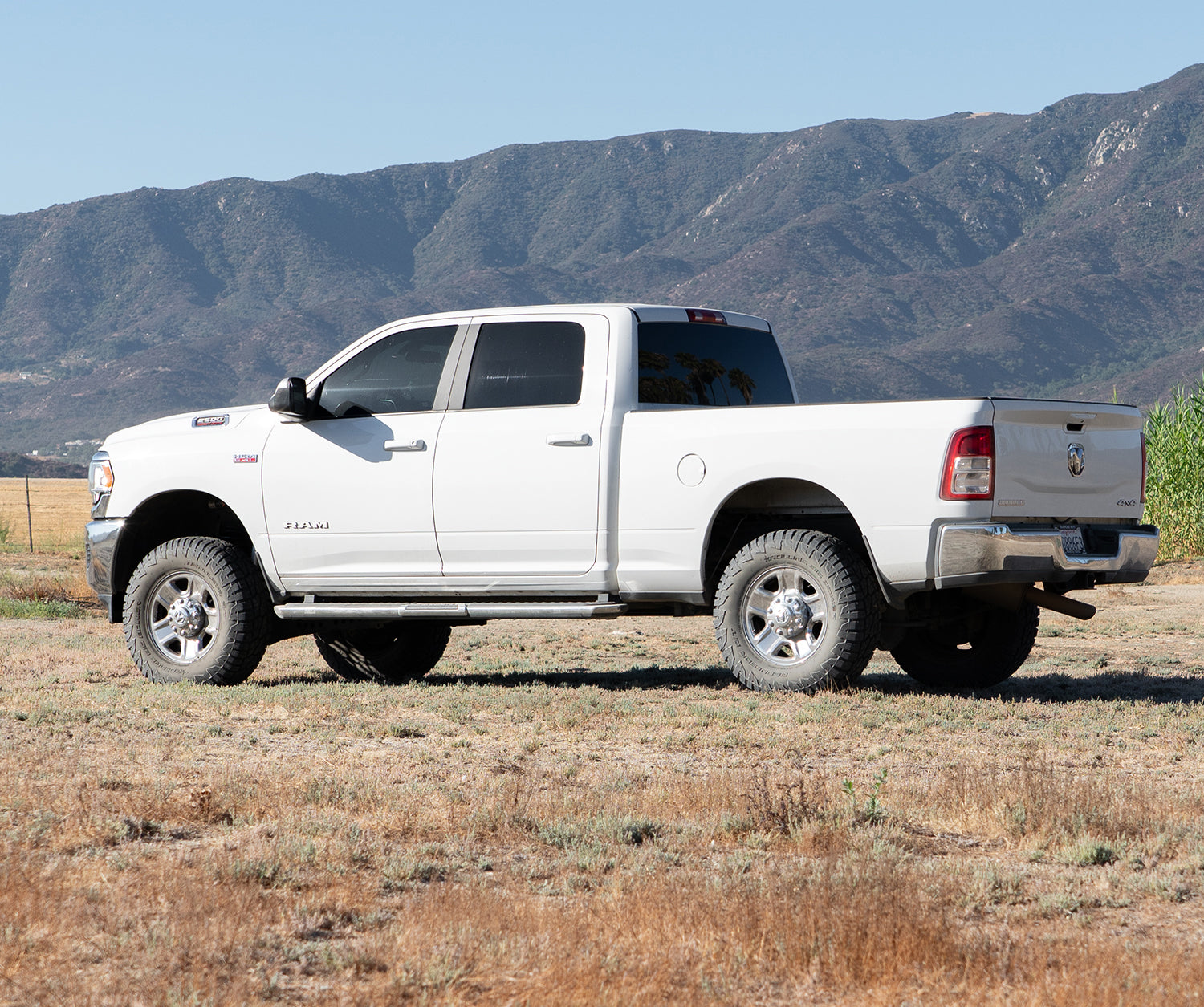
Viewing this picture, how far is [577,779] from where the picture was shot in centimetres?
655

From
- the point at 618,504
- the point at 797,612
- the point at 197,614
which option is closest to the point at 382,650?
the point at 197,614

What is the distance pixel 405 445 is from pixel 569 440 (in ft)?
3.59

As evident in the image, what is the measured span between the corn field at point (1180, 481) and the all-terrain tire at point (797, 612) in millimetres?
20210

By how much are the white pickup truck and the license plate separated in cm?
3

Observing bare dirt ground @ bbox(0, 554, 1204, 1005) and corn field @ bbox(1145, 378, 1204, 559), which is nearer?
bare dirt ground @ bbox(0, 554, 1204, 1005)

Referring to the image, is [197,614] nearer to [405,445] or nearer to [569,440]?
[405,445]

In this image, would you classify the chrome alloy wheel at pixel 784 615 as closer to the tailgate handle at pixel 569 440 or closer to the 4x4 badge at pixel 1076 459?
the tailgate handle at pixel 569 440

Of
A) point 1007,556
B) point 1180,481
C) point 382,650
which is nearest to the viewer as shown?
point 1007,556

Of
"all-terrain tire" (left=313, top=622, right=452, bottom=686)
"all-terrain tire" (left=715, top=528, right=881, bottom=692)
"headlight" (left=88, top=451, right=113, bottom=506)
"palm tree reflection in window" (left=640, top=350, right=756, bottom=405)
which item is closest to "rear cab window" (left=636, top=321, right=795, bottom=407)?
"palm tree reflection in window" (left=640, top=350, right=756, bottom=405)

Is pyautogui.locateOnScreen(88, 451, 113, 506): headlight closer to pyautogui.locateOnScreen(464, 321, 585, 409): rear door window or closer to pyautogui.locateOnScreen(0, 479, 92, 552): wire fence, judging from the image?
pyautogui.locateOnScreen(464, 321, 585, 409): rear door window

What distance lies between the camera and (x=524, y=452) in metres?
9.13

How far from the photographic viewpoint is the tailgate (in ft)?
27.0

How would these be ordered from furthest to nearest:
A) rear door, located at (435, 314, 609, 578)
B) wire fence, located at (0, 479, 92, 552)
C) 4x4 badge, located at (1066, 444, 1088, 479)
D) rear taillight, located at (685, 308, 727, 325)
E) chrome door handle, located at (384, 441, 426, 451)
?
wire fence, located at (0, 479, 92, 552)
rear taillight, located at (685, 308, 727, 325)
chrome door handle, located at (384, 441, 426, 451)
rear door, located at (435, 314, 609, 578)
4x4 badge, located at (1066, 444, 1088, 479)

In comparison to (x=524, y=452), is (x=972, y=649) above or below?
below
